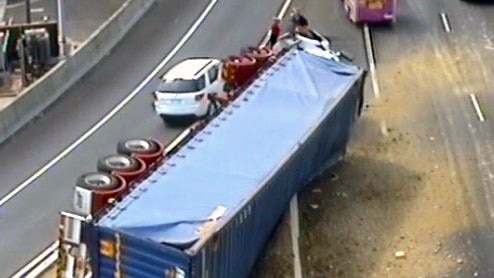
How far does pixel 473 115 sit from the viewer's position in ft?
128

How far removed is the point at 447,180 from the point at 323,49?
7429 mm

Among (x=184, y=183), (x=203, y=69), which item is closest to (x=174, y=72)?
(x=203, y=69)

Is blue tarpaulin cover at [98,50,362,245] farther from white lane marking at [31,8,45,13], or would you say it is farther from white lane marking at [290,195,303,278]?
white lane marking at [31,8,45,13]

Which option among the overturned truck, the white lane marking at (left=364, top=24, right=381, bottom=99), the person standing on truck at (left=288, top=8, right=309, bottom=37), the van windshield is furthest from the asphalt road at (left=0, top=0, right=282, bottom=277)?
the white lane marking at (left=364, top=24, right=381, bottom=99)

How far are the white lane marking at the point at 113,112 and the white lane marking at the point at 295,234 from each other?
7.11 m

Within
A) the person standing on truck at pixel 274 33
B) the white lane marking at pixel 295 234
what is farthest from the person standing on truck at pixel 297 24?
the white lane marking at pixel 295 234

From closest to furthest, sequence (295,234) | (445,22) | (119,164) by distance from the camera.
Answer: (119,164) → (295,234) → (445,22)

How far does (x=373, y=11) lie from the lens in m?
45.8

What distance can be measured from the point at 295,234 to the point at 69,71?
41.2ft

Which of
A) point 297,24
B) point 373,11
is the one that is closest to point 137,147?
point 297,24

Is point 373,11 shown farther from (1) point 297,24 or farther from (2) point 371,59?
(1) point 297,24

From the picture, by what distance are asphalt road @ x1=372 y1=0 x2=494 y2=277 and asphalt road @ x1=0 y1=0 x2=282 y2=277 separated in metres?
4.97

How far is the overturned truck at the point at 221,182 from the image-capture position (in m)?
26.1

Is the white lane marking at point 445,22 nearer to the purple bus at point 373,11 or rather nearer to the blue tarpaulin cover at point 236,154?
the purple bus at point 373,11
